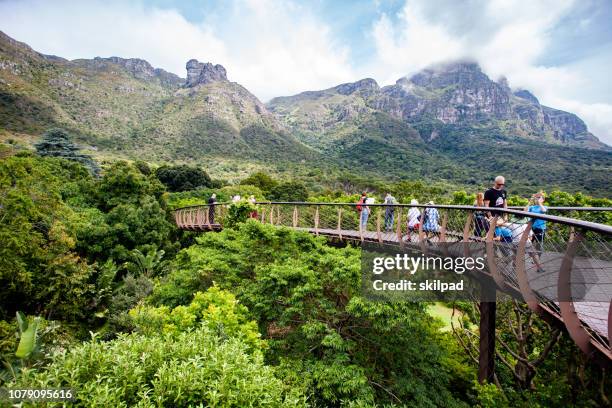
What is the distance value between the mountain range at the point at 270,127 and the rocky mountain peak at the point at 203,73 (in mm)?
513

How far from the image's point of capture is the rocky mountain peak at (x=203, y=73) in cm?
11056

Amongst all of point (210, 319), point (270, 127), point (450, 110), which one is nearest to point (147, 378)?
point (210, 319)

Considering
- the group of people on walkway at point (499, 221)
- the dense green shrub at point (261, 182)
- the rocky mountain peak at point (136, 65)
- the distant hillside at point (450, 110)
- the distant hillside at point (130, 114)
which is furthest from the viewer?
the distant hillside at point (450, 110)

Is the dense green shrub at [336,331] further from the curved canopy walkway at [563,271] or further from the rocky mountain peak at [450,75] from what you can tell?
the rocky mountain peak at [450,75]

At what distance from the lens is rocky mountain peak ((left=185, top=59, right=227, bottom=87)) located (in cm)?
11056

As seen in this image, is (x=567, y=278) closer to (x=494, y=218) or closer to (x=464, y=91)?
(x=494, y=218)

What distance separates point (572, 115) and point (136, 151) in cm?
21127

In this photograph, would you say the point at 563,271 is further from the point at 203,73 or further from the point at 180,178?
the point at 203,73

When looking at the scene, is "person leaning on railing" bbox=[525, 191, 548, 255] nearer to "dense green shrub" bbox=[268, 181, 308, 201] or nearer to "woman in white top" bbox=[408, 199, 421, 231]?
"woman in white top" bbox=[408, 199, 421, 231]

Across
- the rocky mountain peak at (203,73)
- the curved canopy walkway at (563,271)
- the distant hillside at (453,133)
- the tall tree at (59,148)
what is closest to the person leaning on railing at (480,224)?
the curved canopy walkway at (563,271)

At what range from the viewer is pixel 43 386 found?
2576mm

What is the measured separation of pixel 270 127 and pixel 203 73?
37.5 metres

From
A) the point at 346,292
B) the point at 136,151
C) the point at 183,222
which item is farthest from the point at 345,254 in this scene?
the point at 136,151

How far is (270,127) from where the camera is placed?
95812mm
